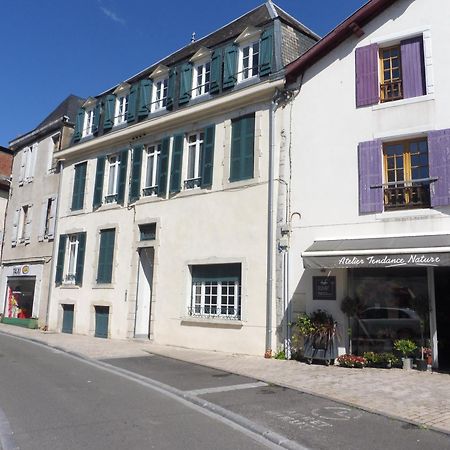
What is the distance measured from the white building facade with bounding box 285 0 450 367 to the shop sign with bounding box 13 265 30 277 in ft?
45.6

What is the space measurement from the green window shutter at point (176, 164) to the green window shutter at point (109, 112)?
3.96 metres

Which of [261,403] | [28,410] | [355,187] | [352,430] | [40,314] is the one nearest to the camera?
[352,430]

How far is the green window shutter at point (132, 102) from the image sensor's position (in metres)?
17.2

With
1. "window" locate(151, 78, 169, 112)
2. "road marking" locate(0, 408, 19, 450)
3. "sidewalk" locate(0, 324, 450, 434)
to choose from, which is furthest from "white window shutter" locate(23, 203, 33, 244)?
"road marking" locate(0, 408, 19, 450)

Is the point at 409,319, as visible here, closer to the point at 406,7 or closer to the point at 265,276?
the point at 265,276

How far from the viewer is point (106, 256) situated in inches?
676

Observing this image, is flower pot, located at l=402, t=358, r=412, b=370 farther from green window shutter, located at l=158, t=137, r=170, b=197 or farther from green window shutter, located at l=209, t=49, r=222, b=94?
green window shutter, located at l=209, t=49, r=222, b=94

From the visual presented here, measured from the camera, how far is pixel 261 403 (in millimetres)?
7160

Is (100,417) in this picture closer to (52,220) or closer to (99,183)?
(99,183)

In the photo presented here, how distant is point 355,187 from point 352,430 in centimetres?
655

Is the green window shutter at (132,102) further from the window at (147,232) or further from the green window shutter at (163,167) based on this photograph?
the window at (147,232)

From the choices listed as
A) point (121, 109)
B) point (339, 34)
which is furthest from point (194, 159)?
point (339, 34)

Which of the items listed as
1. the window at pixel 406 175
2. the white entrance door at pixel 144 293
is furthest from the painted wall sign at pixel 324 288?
the white entrance door at pixel 144 293

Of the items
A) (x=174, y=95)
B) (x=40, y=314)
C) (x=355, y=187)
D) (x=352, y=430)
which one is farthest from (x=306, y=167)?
(x=40, y=314)
